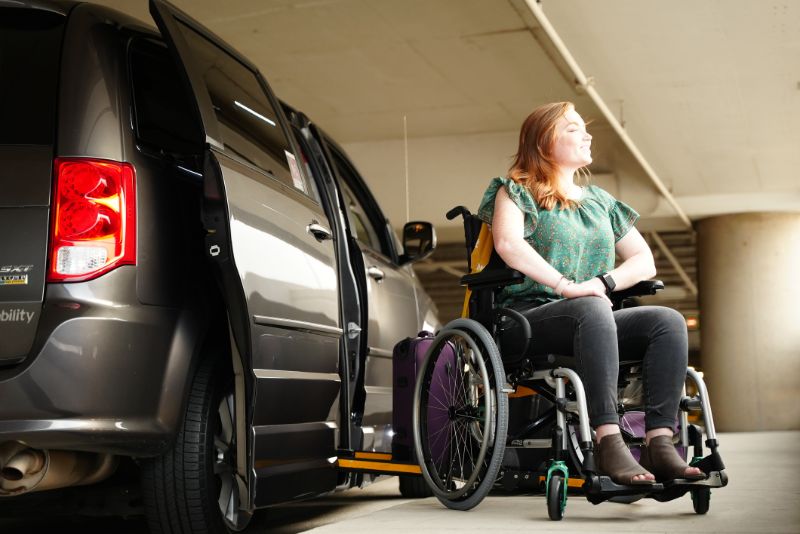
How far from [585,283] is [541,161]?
1.57ft

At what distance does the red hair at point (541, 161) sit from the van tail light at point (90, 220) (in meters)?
1.35

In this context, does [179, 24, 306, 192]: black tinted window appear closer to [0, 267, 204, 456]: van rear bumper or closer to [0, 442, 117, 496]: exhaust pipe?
[0, 267, 204, 456]: van rear bumper

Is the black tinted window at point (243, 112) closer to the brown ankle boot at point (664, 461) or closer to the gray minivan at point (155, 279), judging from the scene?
the gray minivan at point (155, 279)

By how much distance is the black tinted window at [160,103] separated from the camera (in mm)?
2818

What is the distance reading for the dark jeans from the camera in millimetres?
3010

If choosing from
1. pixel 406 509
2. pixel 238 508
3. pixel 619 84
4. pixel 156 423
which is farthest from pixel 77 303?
pixel 619 84

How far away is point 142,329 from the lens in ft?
8.50

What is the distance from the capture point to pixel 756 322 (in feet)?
47.4

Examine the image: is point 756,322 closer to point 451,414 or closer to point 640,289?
point 640,289

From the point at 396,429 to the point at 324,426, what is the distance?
0.51 m

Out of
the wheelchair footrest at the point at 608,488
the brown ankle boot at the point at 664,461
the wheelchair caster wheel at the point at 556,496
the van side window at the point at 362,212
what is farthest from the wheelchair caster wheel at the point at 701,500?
the van side window at the point at 362,212

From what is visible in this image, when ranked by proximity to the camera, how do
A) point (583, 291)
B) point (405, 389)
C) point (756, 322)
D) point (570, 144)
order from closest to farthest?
point (583, 291) → point (570, 144) → point (405, 389) → point (756, 322)

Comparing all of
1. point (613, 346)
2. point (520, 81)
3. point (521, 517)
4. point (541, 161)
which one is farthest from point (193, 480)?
point (520, 81)

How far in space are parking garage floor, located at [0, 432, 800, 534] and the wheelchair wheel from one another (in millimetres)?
94
